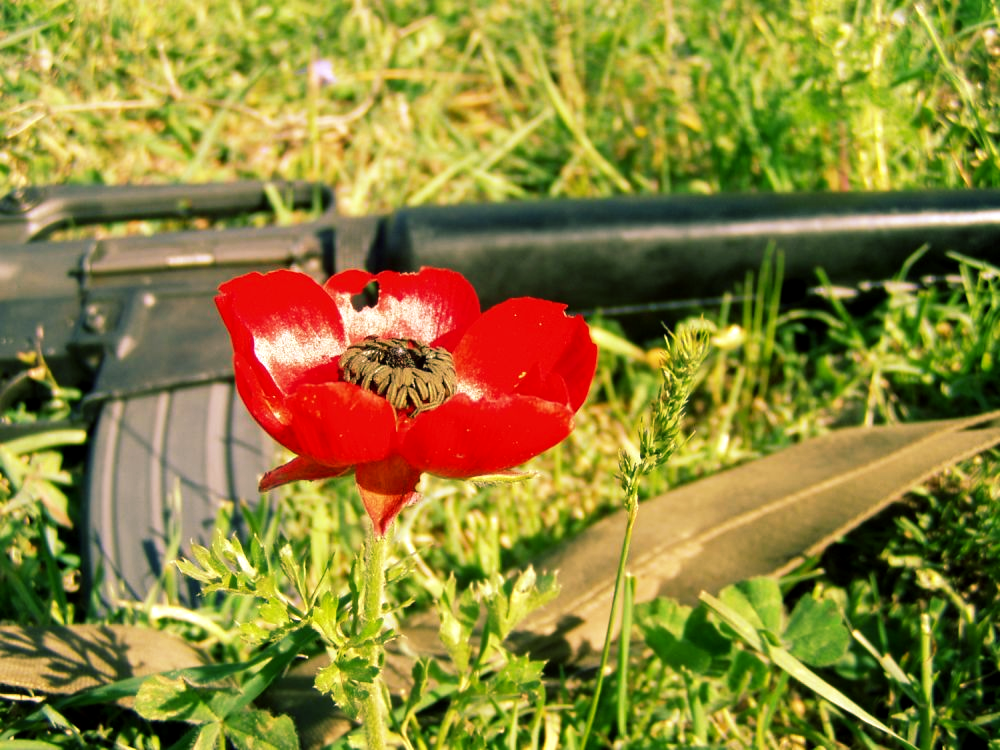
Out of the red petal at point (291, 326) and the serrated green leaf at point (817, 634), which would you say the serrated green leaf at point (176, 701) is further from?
the serrated green leaf at point (817, 634)

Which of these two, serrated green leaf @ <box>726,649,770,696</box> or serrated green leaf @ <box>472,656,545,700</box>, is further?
serrated green leaf @ <box>726,649,770,696</box>

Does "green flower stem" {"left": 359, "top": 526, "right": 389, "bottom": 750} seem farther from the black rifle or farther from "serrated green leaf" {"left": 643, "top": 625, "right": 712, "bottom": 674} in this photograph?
the black rifle

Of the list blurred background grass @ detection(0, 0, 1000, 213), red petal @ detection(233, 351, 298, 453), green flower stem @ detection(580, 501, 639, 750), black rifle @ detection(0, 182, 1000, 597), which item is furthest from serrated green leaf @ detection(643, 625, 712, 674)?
blurred background grass @ detection(0, 0, 1000, 213)

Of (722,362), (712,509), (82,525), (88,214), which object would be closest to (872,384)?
(722,362)

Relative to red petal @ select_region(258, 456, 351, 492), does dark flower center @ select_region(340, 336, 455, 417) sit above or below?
above

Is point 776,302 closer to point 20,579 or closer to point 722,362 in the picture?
point 722,362

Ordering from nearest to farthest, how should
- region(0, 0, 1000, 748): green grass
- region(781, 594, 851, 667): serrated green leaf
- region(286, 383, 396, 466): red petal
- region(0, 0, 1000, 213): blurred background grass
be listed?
region(286, 383, 396, 466): red petal
region(781, 594, 851, 667): serrated green leaf
region(0, 0, 1000, 748): green grass
region(0, 0, 1000, 213): blurred background grass

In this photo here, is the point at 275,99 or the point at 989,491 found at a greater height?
the point at 275,99

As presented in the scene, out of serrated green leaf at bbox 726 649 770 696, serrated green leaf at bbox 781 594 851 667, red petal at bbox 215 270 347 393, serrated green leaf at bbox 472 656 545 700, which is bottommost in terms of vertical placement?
serrated green leaf at bbox 726 649 770 696
